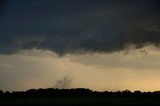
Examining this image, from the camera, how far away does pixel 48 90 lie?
132500 millimetres

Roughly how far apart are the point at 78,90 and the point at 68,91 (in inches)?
153

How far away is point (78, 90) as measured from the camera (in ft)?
431

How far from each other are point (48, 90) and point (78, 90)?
1174 cm

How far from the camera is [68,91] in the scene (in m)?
132

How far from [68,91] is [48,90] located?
790 cm
